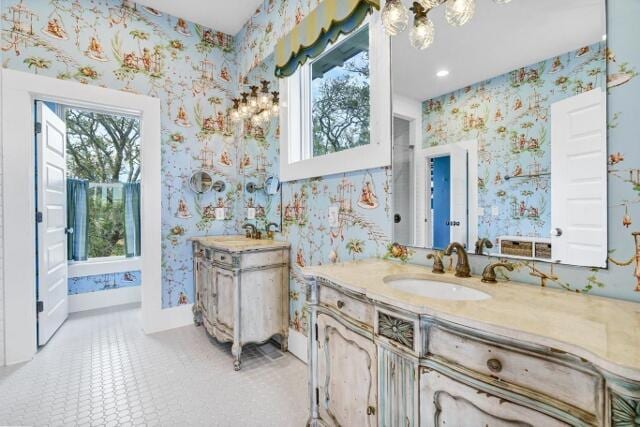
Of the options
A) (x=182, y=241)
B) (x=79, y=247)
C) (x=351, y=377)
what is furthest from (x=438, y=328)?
(x=79, y=247)

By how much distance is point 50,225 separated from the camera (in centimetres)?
273

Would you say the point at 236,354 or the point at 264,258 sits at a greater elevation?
the point at 264,258

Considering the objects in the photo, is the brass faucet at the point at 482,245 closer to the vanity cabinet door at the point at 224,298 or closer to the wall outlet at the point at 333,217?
the wall outlet at the point at 333,217

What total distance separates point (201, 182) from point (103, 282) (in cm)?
200

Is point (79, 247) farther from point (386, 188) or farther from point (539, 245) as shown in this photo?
point (539, 245)

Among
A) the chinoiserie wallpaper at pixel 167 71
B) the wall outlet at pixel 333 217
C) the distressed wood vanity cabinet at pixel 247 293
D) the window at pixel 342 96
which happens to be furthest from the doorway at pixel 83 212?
the wall outlet at pixel 333 217

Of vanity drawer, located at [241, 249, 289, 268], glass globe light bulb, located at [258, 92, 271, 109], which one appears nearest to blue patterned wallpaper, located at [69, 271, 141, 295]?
vanity drawer, located at [241, 249, 289, 268]

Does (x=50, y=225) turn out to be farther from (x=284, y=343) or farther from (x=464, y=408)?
(x=464, y=408)

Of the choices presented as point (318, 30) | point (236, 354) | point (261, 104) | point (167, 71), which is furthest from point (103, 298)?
point (318, 30)

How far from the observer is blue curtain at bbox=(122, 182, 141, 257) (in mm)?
4129

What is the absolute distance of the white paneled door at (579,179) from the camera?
0.99 meters

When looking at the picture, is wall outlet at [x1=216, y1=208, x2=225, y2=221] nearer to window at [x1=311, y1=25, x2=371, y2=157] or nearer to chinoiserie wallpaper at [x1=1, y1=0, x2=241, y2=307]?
chinoiserie wallpaper at [x1=1, y1=0, x2=241, y2=307]

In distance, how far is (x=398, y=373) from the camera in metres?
1.00

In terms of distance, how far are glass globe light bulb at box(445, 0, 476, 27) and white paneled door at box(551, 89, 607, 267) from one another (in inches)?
18.2
